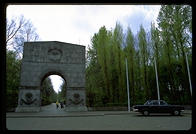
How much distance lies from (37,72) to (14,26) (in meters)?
7.08

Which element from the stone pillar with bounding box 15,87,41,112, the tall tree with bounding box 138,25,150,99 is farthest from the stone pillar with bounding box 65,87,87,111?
the tall tree with bounding box 138,25,150,99

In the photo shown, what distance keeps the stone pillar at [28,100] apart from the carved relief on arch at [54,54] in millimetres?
4806

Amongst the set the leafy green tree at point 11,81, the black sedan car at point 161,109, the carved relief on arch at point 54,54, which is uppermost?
the carved relief on arch at point 54,54

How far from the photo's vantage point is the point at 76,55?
2241 centimetres

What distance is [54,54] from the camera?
21750mm

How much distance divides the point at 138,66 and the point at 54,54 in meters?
13.6

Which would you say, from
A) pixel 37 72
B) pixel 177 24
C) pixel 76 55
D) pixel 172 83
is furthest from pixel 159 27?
pixel 37 72

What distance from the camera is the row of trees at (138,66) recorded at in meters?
22.9

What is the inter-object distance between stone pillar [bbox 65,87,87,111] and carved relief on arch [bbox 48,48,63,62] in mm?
4549

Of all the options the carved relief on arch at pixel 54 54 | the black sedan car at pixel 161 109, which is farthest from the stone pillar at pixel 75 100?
the black sedan car at pixel 161 109

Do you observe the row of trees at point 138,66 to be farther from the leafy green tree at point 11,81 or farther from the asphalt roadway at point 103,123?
the asphalt roadway at point 103,123

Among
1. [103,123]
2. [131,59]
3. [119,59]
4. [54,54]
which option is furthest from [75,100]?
[103,123]

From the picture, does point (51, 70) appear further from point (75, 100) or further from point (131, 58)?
point (131, 58)

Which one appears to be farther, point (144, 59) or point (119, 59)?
point (119, 59)
